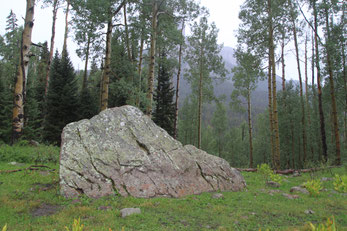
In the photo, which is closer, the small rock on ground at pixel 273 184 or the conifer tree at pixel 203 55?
the small rock on ground at pixel 273 184

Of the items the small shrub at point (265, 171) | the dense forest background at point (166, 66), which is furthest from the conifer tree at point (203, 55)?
the small shrub at point (265, 171)

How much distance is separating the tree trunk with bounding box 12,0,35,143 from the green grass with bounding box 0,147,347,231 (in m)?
5.22

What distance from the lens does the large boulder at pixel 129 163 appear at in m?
6.29

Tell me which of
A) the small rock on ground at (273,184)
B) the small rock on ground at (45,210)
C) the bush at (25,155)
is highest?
the bush at (25,155)

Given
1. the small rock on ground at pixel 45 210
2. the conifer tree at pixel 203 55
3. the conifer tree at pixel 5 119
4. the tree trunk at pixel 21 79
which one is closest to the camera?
the small rock on ground at pixel 45 210

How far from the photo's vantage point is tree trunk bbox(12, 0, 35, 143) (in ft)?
38.0

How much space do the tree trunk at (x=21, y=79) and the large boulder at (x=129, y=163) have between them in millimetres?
6544

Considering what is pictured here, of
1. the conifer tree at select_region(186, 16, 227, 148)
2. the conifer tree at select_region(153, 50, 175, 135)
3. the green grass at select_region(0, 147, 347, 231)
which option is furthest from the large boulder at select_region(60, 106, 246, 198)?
the conifer tree at select_region(153, 50, 175, 135)

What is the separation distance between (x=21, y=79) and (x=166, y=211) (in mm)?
11201

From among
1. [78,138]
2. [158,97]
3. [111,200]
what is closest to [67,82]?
[158,97]

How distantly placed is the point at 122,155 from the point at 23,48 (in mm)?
9722

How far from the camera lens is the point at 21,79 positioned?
467 inches

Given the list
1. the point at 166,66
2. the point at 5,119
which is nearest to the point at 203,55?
the point at 166,66

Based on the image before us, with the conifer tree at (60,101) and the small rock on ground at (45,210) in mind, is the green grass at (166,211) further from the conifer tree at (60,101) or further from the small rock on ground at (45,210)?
the conifer tree at (60,101)
